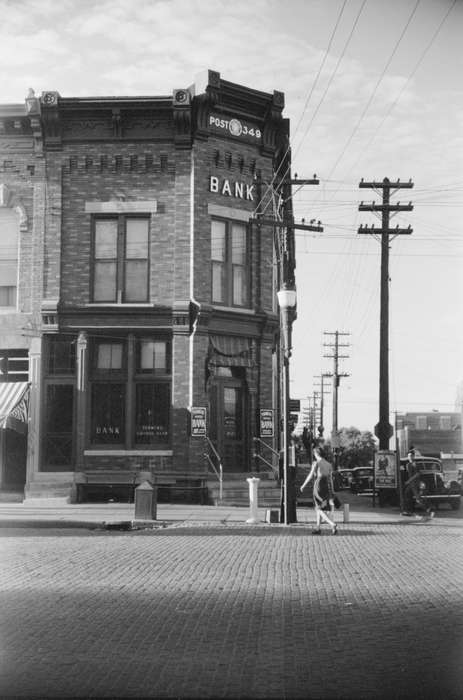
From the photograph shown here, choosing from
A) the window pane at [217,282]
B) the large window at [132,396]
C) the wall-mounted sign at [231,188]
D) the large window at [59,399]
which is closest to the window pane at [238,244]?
the window pane at [217,282]

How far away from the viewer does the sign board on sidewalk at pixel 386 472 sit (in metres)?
25.3

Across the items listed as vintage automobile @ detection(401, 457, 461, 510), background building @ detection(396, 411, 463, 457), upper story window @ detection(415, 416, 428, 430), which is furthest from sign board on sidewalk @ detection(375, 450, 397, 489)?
upper story window @ detection(415, 416, 428, 430)

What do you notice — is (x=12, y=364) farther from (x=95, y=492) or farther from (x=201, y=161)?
(x=201, y=161)

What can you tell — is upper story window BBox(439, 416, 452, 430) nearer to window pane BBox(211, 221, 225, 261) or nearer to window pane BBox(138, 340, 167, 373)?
window pane BBox(211, 221, 225, 261)

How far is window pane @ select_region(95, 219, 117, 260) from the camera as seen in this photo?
2373 cm

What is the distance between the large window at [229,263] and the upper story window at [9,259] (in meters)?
5.24

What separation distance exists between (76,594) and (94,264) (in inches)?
583

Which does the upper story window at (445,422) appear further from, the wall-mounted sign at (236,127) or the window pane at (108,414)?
the window pane at (108,414)

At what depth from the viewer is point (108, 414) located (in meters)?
23.4

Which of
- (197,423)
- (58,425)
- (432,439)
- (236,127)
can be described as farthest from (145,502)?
(432,439)

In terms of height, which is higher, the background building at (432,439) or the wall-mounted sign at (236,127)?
the wall-mounted sign at (236,127)

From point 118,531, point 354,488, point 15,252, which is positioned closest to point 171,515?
point 118,531

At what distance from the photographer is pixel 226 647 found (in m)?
7.49

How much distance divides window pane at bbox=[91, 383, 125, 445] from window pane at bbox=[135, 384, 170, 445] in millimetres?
424
